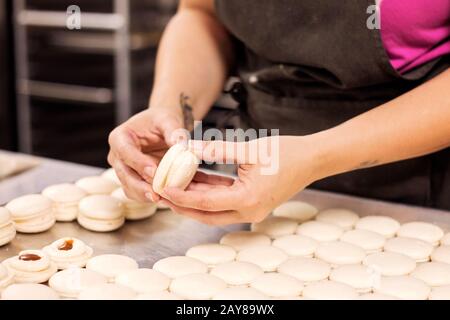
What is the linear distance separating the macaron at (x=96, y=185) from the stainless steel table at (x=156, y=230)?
101mm

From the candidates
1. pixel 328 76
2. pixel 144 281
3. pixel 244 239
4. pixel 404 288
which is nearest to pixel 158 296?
pixel 144 281

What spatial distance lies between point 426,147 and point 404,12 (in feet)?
0.87

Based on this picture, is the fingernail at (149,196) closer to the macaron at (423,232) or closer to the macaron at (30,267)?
the macaron at (30,267)

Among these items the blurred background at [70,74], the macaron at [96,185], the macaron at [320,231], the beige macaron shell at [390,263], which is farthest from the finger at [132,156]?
the blurred background at [70,74]

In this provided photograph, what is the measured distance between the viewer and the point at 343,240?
1274 millimetres

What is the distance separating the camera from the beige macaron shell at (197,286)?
104 centimetres

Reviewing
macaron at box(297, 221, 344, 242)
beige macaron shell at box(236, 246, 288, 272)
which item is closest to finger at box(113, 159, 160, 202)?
beige macaron shell at box(236, 246, 288, 272)

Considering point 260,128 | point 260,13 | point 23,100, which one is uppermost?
point 260,13

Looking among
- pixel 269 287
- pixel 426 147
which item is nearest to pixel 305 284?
pixel 269 287

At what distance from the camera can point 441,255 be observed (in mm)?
1196

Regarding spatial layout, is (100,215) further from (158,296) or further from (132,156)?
(158,296)
